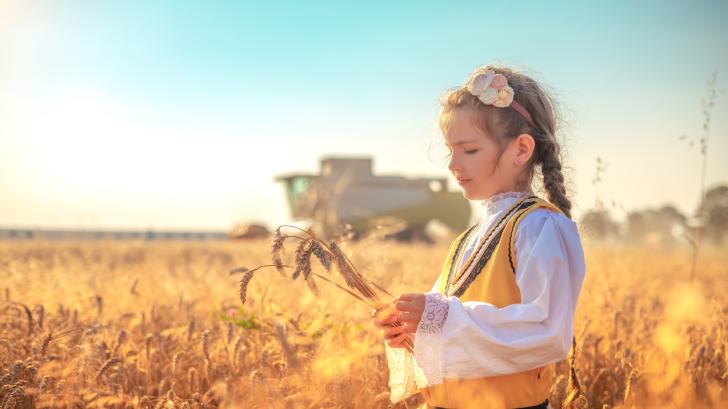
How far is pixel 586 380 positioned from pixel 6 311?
9.08 ft

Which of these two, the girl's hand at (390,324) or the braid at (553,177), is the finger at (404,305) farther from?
the braid at (553,177)

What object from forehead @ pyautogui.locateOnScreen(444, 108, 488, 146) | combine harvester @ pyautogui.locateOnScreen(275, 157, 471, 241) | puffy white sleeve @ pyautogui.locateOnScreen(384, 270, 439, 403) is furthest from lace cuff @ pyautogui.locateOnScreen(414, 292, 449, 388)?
combine harvester @ pyautogui.locateOnScreen(275, 157, 471, 241)

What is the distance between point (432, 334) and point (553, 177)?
0.62m

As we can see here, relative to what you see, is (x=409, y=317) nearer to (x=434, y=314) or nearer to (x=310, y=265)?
(x=434, y=314)

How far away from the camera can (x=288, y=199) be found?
2084 centimetres

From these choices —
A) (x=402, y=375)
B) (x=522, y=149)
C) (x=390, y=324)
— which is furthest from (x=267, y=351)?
(x=522, y=149)

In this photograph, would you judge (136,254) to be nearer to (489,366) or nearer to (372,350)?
(372,350)

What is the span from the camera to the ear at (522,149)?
1673mm

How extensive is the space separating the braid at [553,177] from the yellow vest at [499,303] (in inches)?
5.2

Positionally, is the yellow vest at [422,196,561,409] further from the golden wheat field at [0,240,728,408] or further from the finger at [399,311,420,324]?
the golden wheat field at [0,240,728,408]

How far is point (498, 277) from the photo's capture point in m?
1.54

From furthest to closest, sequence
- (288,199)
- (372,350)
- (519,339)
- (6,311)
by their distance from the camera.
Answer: (288,199) < (6,311) < (372,350) < (519,339)

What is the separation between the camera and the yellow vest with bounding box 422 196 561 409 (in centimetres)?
151

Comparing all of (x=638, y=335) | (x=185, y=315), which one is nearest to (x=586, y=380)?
(x=638, y=335)
